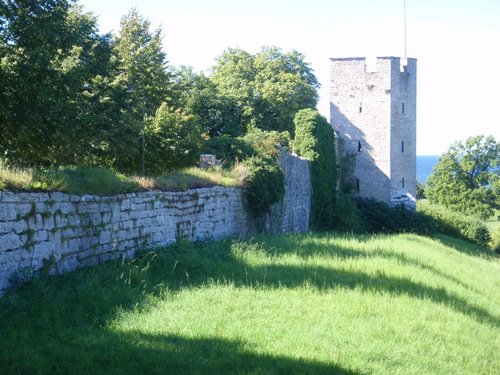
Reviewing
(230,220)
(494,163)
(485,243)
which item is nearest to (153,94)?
(230,220)

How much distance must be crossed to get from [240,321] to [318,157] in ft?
57.7

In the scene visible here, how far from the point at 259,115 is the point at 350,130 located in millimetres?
6296

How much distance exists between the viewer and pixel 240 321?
547cm

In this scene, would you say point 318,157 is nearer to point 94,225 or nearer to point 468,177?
point 94,225

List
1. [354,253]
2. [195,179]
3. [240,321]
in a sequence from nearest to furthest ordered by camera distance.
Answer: [240,321]
[354,253]
[195,179]

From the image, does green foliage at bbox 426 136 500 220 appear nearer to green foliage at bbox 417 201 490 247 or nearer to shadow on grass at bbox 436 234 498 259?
green foliage at bbox 417 201 490 247

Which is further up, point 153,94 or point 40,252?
point 153,94

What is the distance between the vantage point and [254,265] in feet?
27.5

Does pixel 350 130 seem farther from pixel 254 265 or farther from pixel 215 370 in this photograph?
pixel 215 370

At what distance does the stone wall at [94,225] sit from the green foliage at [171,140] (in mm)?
12877

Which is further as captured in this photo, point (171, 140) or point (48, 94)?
point (171, 140)

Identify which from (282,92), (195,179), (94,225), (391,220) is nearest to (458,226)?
(391,220)

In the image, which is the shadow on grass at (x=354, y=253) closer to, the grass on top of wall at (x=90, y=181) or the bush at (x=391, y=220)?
the grass on top of wall at (x=90, y=181)

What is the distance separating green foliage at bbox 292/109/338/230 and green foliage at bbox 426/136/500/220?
1278 inches
